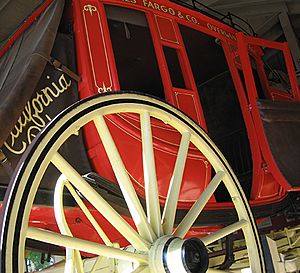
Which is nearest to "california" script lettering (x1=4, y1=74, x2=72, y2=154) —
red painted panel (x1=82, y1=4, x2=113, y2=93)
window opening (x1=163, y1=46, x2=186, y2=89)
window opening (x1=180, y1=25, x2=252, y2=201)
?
red painted panel (x1=82, y1=4, x2=113, y2=93)

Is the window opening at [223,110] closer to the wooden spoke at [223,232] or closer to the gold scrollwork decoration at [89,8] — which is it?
the gold scrollwork decoration at [89,8]

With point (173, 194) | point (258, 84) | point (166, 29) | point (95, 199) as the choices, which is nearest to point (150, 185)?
point (173, 194)

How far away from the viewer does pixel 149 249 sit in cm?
116

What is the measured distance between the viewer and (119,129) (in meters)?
1.63

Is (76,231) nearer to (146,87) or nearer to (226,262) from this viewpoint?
(226,262)

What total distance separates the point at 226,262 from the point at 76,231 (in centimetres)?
69

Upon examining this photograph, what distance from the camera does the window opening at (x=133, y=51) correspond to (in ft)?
6.45

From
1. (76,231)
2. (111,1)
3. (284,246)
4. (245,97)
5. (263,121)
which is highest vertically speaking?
(111,1)

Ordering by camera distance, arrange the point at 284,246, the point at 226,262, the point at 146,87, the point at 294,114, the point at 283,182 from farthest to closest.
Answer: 1. the point at 146,87
2. the point at 284,246
3. the point at 294,114
4. the point at 283,182
5. the point at 226,262

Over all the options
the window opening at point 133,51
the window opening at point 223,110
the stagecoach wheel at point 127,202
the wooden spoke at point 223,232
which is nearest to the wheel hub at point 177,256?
the stagecoach wheel at point 127,202

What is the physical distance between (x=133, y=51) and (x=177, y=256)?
1736mm

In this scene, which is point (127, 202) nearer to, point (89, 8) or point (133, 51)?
point (89, 8)

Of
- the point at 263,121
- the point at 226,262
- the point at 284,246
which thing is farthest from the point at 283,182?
the point at 284,246

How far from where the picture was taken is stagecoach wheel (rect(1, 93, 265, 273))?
0.92 metres
